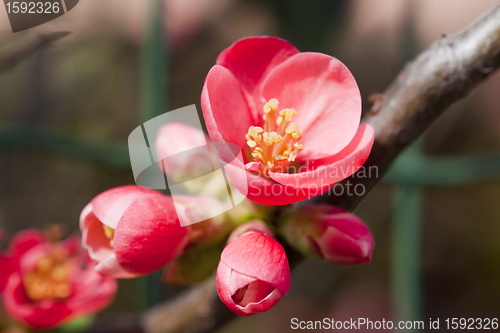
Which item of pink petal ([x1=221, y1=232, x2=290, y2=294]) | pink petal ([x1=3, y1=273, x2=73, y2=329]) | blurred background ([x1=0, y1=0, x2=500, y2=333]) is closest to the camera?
pink petal ([x1=221, y1=232, x2=290, y2=294])

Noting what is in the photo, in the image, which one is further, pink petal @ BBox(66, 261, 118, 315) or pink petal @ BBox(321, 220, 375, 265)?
pink petal @ BBox(66, 261, 118, 315)

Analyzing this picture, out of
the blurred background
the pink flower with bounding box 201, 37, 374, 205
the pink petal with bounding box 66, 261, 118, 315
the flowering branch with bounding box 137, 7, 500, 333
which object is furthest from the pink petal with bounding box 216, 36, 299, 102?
the blurred background

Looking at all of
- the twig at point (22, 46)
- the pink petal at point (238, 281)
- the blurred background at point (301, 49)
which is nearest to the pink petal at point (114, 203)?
the pink petal at point (238, 281)

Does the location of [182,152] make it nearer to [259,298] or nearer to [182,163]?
[182,163]

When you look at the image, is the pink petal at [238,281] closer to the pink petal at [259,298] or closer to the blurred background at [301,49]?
the pink petal at [259,298]

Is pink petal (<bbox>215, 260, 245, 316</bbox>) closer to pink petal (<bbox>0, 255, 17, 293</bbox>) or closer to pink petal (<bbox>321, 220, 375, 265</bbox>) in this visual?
pink petal (<bbox>321, 220, 375, 265</bbox>)

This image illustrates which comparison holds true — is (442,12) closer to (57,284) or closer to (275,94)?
(275,94)

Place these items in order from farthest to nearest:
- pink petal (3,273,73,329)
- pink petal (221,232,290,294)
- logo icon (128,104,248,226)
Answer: pink petal (3,273,73,329)
logo icon (128,104,248,226)
pink petal (221,232,290,294)
